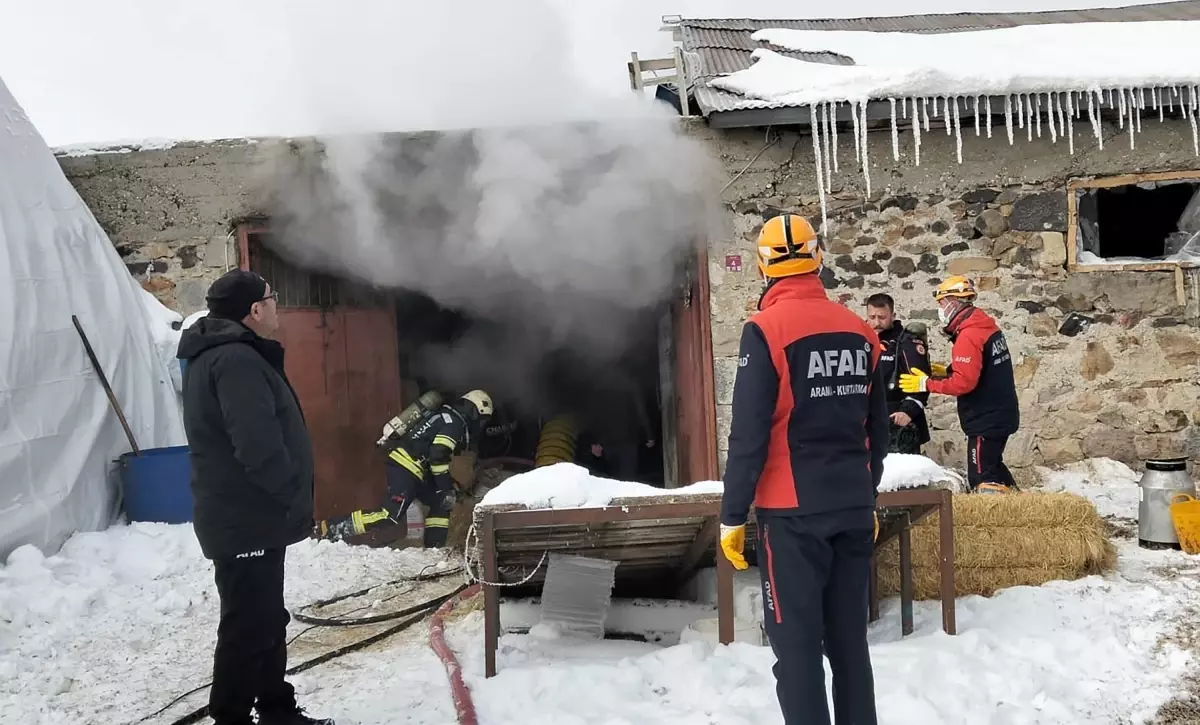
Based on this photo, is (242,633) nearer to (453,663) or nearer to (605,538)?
(453,663)

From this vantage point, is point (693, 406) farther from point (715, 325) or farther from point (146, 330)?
point (146, 330)

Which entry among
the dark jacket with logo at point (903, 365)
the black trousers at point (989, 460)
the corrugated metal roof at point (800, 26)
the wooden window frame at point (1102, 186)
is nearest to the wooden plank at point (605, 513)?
the dark jacket with logo at point (903, 365)

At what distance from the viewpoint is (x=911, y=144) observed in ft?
22.1

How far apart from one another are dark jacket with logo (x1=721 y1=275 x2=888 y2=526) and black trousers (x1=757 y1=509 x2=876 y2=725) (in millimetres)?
77

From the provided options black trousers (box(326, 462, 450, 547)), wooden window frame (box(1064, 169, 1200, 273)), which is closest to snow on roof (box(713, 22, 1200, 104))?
wooden window frame (box(1064, 169, 1200, 273))

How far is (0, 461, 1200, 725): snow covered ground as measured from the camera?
348 centimetres

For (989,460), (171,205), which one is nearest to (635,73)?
(171,205)

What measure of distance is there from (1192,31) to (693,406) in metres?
5.39

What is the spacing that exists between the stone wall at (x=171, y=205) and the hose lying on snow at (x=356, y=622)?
108 inches

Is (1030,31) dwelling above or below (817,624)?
above

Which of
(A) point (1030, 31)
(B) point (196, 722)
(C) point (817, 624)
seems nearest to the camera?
(C) point (817, 624)

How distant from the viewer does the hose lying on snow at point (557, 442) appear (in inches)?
361

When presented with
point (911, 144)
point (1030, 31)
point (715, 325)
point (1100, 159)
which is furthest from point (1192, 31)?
point (715, 325)

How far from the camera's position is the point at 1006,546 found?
15.3ft
